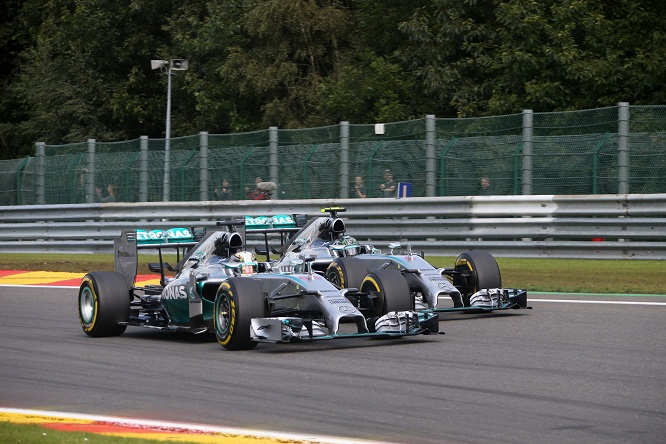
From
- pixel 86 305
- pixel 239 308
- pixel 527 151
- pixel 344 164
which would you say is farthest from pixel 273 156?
pixel 239 308

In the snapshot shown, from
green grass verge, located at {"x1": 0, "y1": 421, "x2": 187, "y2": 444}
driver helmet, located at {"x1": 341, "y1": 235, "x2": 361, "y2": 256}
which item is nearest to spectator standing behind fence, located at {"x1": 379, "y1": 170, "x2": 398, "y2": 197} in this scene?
driver helmet, located at {"x1": 341, "y1": 235, "x2": 361, "y2": 256}

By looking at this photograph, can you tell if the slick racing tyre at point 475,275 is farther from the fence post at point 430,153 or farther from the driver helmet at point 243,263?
the fence post at point 430,153

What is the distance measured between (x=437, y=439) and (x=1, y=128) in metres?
37.3

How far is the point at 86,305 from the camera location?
39.6 ft

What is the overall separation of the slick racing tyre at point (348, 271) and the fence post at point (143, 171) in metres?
10.3

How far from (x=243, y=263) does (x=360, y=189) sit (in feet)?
28.4

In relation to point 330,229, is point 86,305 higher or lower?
lower

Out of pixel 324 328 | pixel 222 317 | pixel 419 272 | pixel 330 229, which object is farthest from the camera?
pixel 330 229

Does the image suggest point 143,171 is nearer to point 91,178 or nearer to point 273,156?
point 91,178

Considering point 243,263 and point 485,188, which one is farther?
point 485,188

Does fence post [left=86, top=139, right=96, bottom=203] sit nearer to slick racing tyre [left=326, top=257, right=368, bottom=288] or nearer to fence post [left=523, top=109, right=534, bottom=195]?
fence post [left=523, top=109, right=534, bottom=195]

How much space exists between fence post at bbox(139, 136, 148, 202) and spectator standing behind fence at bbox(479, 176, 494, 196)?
7.08 m

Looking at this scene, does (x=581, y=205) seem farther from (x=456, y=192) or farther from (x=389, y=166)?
(x=389, y=166)

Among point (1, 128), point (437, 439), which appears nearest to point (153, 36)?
point (1, 128)
